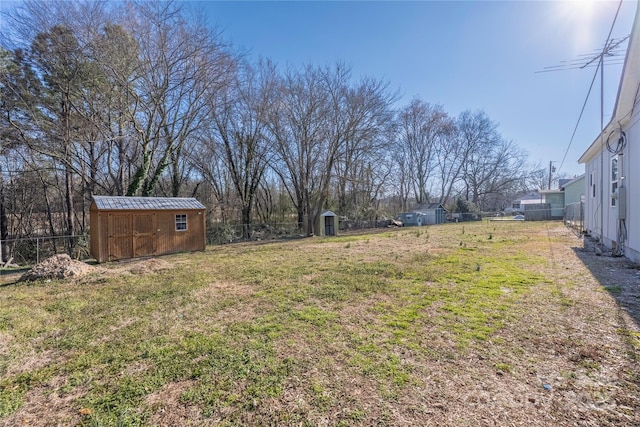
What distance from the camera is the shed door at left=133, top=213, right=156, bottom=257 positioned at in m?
10.2

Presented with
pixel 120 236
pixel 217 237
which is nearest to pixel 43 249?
pixel 120 236

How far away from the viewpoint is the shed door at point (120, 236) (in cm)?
963

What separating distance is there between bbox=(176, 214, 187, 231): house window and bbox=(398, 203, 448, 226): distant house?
19.2 m

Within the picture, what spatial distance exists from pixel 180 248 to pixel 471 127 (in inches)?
1396

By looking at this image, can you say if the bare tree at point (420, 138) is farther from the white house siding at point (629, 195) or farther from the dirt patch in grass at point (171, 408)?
the dirt patch in grass at point (171, 408)

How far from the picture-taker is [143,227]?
1037cm

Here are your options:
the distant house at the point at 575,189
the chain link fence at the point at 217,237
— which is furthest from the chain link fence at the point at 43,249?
the distant house at the point at 575,189

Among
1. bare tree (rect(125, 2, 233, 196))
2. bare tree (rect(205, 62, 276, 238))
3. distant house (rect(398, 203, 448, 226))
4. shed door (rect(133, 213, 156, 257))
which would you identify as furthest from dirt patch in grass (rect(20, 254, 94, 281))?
distant house (rect(398, 203, 448, 226))

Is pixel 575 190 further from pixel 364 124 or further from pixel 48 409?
pixel 48 409

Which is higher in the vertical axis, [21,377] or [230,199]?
[230,199]

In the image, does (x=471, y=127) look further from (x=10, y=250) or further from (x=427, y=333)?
(x=10, y=250)

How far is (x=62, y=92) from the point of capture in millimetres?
11344

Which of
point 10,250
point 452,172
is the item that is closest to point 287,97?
point 10,250

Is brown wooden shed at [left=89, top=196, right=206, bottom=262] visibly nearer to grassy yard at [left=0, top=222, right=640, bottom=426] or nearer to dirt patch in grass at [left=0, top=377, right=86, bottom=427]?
grassy yard at [left=0, top=222, right=640, bottom=426]
